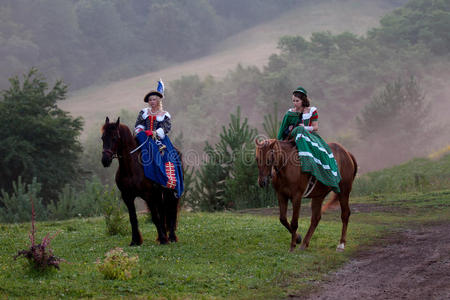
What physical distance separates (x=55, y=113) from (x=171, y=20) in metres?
62.0

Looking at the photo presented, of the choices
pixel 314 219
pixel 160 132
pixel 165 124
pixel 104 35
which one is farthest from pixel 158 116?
pixel 104 35

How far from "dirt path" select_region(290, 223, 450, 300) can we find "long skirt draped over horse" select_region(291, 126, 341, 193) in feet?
5.25

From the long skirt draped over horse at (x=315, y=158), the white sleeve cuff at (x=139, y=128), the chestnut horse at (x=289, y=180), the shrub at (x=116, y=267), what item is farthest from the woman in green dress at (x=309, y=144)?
the shrub at (x=116, y=267)

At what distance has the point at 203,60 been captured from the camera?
98.3 meters

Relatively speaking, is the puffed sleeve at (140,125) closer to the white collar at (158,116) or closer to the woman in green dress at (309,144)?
the white collar at (158,116)

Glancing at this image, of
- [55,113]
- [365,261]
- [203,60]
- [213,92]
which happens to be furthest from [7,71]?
[365,261]

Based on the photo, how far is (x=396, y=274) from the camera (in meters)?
8.48

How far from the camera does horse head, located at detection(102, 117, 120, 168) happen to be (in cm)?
975

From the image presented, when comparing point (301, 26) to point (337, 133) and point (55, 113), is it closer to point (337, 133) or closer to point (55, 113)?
point (337, 133)

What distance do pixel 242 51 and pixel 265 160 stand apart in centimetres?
9556

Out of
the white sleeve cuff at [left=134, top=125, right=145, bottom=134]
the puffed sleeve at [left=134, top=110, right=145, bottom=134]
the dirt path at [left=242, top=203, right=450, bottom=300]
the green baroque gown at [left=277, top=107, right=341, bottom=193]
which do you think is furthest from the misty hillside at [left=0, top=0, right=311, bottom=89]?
the dirt path at [left=242, top=203, right=450, bottom=300]

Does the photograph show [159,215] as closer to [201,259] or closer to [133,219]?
[133,219]

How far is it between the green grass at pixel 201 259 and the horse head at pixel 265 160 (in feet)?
4.80

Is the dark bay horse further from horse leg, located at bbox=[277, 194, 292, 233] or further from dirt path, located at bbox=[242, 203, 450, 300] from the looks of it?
dirt path, located at bbox=[242, 203, 450, 300]
